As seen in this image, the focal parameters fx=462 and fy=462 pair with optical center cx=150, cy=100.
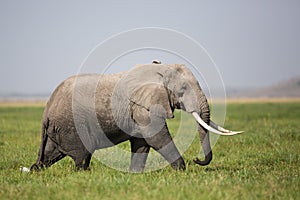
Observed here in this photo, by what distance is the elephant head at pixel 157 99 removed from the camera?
8328 mm

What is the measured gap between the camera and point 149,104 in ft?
27.2

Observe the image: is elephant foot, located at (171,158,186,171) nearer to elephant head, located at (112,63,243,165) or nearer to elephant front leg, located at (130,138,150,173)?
elephant head, located at (112,63,243,165)

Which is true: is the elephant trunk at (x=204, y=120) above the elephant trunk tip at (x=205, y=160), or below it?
above

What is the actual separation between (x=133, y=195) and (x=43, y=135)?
3365 mm

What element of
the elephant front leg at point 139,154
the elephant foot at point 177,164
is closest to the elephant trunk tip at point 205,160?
the elephant foot at point 177,164

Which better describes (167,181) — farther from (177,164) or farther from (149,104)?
(149,104)

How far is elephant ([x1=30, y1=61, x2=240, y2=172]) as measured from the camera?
838 centimetres

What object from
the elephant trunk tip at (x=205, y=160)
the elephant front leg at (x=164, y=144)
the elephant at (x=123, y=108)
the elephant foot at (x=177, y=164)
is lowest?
the elephant foot at (x=177, y=164)

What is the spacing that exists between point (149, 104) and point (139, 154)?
1.21 meters

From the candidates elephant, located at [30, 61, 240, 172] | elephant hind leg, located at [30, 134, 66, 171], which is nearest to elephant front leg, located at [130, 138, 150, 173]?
elephant, located at [30, 61, 240, 172]

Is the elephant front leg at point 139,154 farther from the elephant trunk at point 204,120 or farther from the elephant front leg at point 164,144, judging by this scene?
the elephant trunk at point 204,120

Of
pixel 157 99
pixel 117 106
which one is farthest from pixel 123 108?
pixel 157 99

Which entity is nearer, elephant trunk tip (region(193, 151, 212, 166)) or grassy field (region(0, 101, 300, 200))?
grassy field (region(0, 101, 300, 200))

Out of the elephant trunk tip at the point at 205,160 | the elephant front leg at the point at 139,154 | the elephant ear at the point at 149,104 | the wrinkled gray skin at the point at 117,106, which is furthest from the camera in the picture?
the elephant front leg at the point at 139,154
